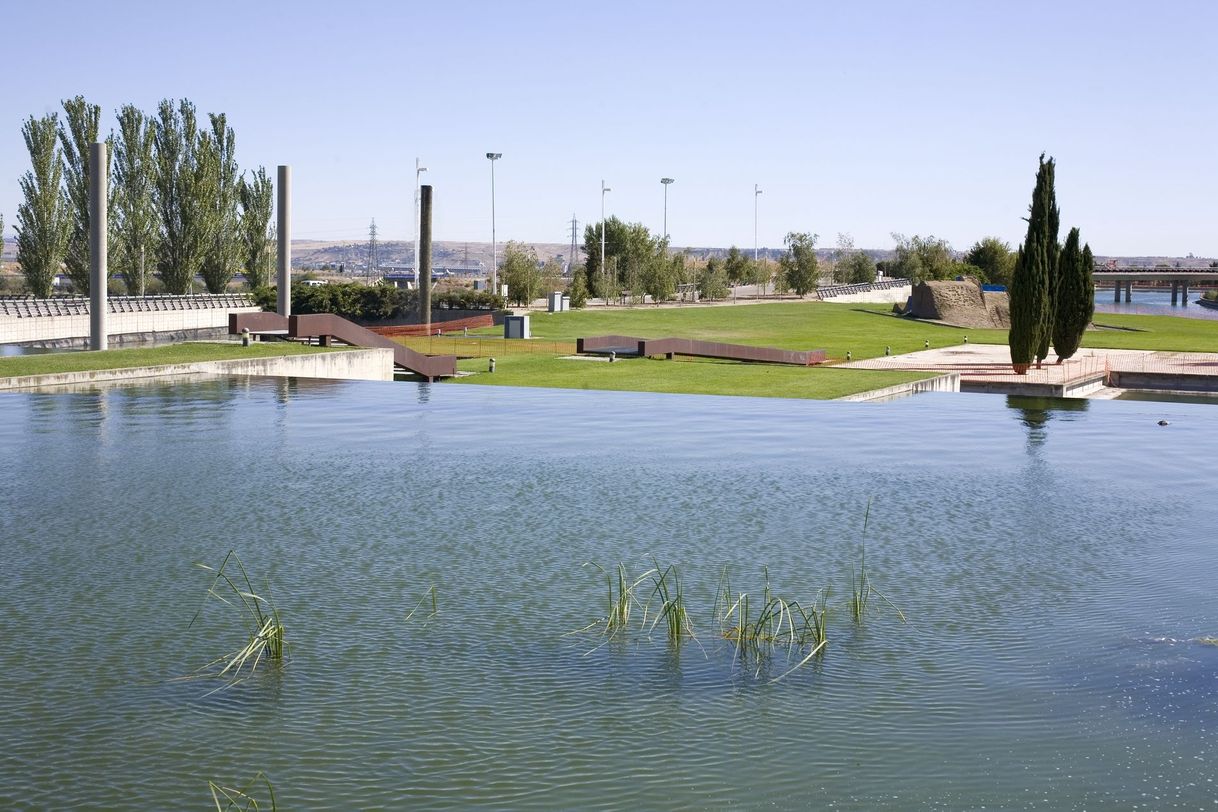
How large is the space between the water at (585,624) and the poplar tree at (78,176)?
3610 cm

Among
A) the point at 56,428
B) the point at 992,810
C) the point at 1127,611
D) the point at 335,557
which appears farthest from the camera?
the point at 56,428

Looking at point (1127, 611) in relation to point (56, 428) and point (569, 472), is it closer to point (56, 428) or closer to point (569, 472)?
point (569, 472)

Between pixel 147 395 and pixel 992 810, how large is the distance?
19766 millimetres

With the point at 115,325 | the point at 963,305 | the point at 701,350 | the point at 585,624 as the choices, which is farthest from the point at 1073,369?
the point at 963,305

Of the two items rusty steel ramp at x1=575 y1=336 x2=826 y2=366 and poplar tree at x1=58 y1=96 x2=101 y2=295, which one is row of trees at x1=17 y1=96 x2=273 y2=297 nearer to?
poplar tree at x1=58 y1=96 x2=101 y2=295

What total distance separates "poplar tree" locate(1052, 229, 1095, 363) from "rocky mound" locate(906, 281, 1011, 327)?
32.0 meters

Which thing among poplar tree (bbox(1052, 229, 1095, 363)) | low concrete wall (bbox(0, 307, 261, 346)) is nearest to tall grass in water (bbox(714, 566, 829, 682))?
poplar tree (bbox(1052, 229, 1095, 363))

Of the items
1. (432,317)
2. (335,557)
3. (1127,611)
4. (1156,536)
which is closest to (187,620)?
(335,557)

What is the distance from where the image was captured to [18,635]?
9.02 m

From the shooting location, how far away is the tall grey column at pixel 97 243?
3117cm

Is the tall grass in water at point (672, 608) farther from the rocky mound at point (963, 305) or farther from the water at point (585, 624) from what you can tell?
the rocky mound at point (963, 305)

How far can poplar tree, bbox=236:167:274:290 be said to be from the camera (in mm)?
61281

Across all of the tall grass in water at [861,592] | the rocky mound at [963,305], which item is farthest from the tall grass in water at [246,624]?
the rocky mound at [963,305]

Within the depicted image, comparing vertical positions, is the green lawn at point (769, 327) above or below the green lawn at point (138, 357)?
above
